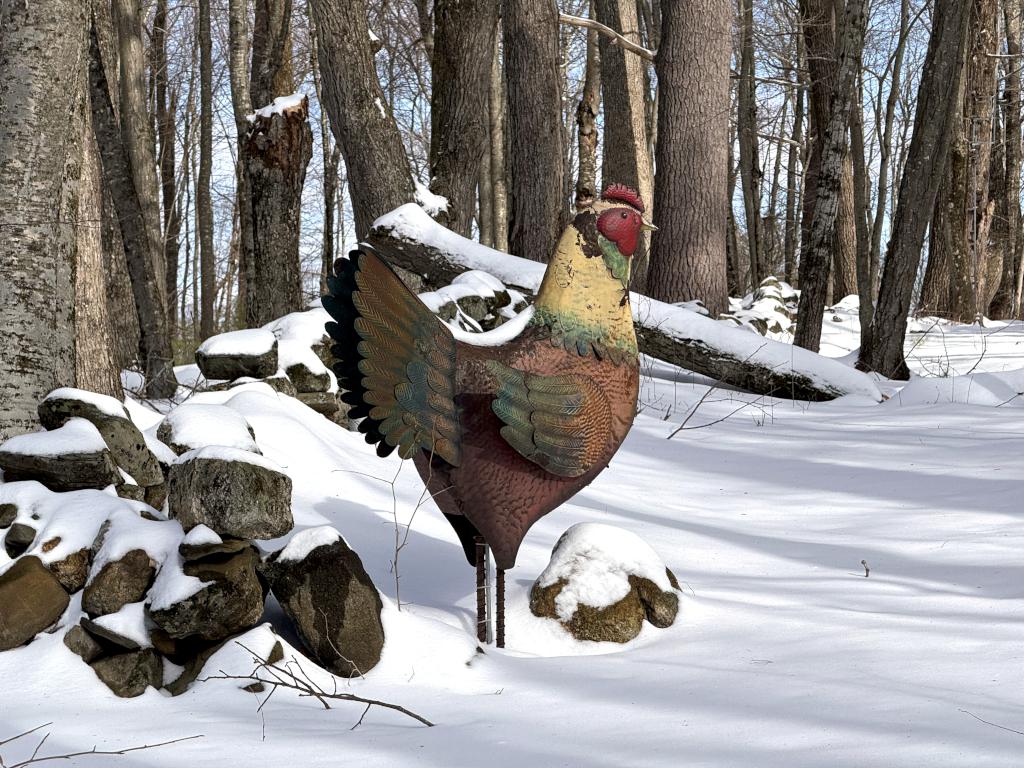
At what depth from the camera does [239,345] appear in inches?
214

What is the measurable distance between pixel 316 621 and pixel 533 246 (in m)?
7.92

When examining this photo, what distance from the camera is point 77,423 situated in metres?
3.19

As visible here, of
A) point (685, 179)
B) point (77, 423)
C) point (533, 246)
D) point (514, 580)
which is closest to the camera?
point (77, 423)

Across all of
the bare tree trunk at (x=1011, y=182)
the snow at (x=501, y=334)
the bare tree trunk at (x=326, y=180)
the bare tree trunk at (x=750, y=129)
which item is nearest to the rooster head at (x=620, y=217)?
the snow at (x=501, y=334)

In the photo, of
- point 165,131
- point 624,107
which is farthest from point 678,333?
point 165,131

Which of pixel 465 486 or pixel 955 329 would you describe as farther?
pixel 955 329

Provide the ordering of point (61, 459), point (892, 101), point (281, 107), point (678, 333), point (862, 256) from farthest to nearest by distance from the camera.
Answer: point (892, 101) < point (862, 256) < point (281, 107) < point (678, 333) < point (61, 459)

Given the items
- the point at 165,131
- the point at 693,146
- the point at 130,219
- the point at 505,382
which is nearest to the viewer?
the point at 505,382

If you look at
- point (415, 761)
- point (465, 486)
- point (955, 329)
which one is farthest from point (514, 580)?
point (955, 329)

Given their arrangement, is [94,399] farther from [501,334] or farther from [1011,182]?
[1011,182]

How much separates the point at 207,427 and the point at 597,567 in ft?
5.38

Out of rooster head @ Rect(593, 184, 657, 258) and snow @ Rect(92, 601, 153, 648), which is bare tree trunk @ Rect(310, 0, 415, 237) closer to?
rooster head @ Rect(593, 184, 657, 258)

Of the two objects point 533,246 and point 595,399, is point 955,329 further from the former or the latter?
point 595,399

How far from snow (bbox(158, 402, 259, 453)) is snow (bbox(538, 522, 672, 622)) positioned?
1.21 metres
